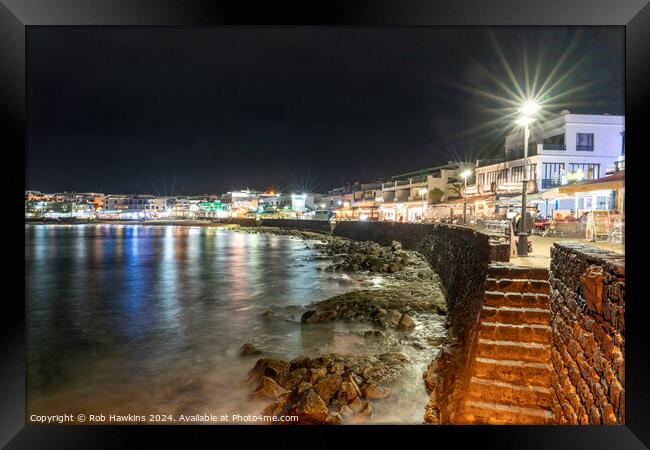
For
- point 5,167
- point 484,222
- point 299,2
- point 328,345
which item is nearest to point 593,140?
point 484,222

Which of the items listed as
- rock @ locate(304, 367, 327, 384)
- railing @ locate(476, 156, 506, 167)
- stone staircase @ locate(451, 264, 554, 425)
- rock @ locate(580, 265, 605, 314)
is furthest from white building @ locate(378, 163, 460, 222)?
rock @ locate(580, 265, 605, 314)

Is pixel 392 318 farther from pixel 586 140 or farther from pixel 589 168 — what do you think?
pixel 586 140

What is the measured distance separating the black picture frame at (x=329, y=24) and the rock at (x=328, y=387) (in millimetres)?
2947

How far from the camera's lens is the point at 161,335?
36.6 ft

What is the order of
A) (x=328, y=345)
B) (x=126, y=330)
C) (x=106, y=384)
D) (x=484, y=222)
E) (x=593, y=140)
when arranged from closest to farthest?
(x=106, y=384) < (x=328, y=345) < (x=126, y=330) < (x=484, y=222) < (x=593, y=140)

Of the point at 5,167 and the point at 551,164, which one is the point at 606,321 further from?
the point at 551,164

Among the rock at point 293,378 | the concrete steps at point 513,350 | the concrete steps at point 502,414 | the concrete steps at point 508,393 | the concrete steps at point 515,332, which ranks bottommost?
the rock at point 293,378

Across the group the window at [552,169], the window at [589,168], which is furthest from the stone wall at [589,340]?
the window at [589,168]

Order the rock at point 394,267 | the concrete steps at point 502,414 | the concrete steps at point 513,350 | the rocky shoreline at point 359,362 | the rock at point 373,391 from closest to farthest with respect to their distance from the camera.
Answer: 1. the concrete steps at point 502,414
2. the concrete steps at point 513,350
3. the rocky shoreline at point 359,362
4. the rock at point 373,391
5. the rock at point 394,267

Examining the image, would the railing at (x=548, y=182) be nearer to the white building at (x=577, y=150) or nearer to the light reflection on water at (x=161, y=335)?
the white building at (x=577, y=150)

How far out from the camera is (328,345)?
9.41m

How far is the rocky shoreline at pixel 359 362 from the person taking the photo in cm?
607

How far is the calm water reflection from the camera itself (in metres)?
7.53

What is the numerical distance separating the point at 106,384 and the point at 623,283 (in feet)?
28.9
